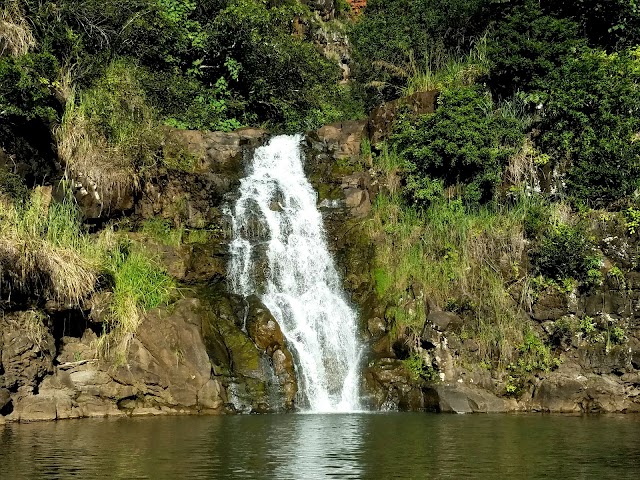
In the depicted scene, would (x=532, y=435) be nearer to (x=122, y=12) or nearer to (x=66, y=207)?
(x=66, y=207)

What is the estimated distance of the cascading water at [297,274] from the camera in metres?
17.7

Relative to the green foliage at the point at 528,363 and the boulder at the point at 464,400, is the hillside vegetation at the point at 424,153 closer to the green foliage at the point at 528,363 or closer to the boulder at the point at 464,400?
the green foliage at the point at 528,363

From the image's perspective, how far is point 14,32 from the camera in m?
19.8

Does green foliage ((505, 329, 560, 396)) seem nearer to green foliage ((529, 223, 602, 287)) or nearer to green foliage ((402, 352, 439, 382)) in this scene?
green foliage ((402, 352, 439, 382))

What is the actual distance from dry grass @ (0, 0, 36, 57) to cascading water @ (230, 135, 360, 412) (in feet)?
23.7

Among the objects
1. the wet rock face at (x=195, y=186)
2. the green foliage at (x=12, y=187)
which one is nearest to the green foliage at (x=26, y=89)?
the green foliage at (x=12, y=187)

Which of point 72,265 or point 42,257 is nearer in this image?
point 42,257

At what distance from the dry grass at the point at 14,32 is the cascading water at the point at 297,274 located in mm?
7219

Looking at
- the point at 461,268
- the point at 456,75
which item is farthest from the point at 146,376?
the point at 456,75

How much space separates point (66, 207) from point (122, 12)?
10.2 m

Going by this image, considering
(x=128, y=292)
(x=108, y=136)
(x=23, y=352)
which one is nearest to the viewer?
(x=23, y=352)

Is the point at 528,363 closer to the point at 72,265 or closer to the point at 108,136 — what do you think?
the point at 72,265

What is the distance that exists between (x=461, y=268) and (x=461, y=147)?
4.19 meters

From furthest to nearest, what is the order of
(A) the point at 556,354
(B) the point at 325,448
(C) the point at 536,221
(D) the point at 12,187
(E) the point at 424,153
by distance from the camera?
(E) the point at 424,153
(C) the point at 536,221
(A) the point at 556,354
(D) the point at 12,187
(B) the point at 325,448
